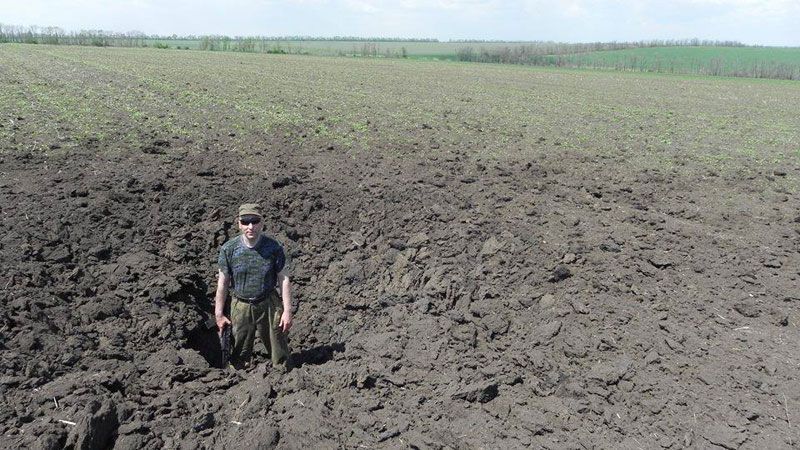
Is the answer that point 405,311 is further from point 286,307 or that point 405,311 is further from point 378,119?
point 378,119

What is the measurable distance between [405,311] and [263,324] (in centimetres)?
146

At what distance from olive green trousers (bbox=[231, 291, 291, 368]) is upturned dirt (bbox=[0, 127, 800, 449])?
0.82ft

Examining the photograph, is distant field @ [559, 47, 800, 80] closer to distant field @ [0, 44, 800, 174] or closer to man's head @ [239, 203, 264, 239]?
distant field @ [0, 44, 800, 174]

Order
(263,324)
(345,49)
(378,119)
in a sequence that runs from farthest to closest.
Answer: (345,49), (378,119), (263,324)

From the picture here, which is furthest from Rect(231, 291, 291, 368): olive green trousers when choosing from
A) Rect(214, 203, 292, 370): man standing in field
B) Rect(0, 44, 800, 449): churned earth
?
Rect(0, 44, 800, 449): churned earth

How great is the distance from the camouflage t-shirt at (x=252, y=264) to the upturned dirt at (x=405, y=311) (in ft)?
2.51

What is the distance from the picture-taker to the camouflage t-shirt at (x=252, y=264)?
5.69m

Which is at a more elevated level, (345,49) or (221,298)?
(345,49)

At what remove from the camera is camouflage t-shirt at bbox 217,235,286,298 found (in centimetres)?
569

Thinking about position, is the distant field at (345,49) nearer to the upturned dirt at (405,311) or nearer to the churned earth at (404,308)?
the churned earth at (404,308)

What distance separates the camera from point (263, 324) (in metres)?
6.10

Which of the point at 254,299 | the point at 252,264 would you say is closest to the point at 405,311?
the point at 254,299

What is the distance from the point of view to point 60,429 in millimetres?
4309

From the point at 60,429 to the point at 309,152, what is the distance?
7988 millimetres
